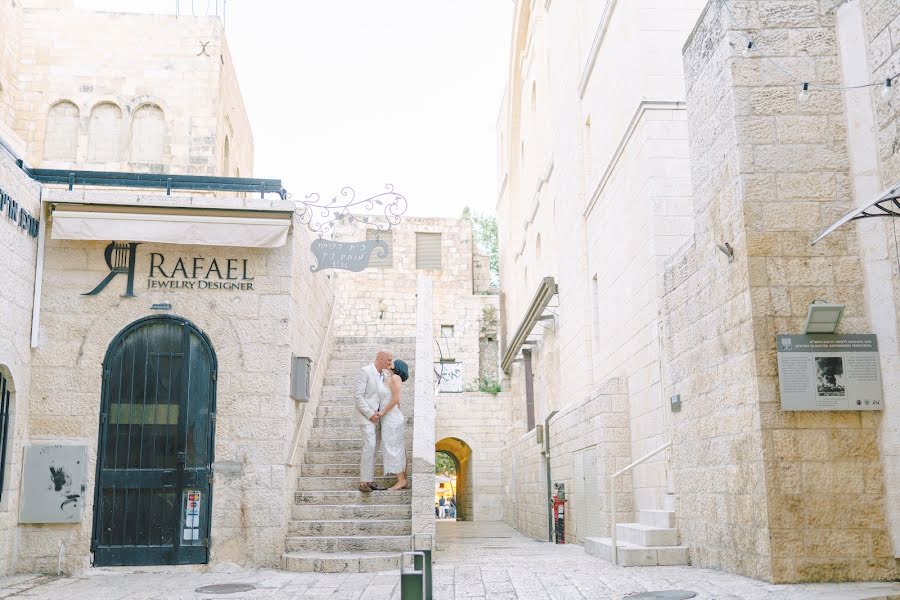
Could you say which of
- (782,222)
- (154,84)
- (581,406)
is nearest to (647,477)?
(581,406)

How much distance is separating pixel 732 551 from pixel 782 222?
99.9 inches

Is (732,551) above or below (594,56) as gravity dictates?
below

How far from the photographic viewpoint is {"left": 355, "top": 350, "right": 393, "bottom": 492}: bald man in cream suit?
29.4 feet

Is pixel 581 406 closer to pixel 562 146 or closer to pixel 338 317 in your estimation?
pixel 562 146

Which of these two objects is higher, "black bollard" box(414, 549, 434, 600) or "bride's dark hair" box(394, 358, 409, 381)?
"bride's dark hair" box(394, 358, 409, 381)

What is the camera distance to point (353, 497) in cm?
898

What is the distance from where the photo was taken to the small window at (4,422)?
7766mm

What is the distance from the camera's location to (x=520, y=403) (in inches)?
845

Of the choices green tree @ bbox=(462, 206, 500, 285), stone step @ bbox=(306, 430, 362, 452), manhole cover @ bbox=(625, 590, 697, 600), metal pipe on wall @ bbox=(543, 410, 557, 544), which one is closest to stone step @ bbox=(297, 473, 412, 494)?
stone step @ bbox=(306, 430, 362, 452)

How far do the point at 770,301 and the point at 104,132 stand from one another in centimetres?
1594

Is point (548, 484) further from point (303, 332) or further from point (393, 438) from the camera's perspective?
point (303, 332)

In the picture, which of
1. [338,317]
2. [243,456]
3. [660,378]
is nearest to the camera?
[243,456]

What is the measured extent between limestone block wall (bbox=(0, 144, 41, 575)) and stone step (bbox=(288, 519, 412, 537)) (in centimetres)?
257

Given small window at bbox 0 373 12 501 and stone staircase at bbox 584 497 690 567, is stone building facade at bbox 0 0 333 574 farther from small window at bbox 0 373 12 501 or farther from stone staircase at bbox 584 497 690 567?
stone staircase at bbox 584 497 690 567
